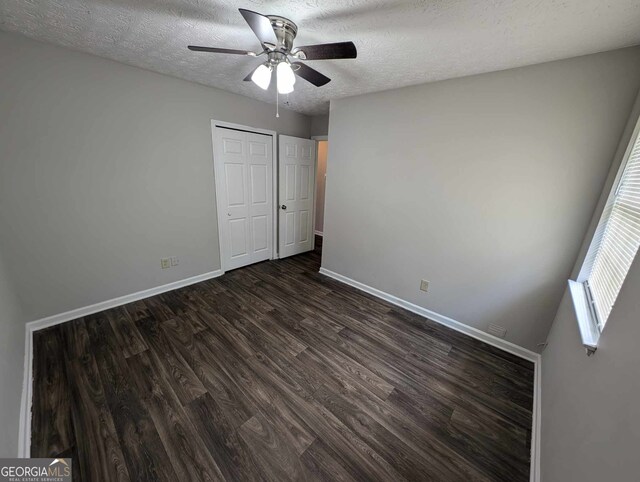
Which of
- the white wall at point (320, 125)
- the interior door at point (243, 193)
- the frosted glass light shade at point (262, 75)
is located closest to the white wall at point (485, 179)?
the white wall at point (320, 125)

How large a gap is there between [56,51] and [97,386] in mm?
2546

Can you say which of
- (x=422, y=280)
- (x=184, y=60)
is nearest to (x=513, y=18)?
(x=422, y=280)

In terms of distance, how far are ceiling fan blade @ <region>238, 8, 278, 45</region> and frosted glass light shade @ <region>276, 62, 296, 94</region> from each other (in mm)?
127

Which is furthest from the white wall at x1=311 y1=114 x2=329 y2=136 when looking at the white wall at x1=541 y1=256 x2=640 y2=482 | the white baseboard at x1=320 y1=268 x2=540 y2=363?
the white wall at x1=541 y1=256 x2=640 y2=482

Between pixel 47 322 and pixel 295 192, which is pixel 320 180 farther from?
pixel 47 322

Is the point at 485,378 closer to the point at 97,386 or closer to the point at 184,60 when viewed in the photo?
the point at 97,386

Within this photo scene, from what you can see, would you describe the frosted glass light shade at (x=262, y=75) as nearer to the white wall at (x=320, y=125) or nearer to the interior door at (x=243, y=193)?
the interior door at (x=243, y=193)

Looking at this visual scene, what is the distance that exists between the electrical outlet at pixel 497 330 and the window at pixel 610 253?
0.71 m

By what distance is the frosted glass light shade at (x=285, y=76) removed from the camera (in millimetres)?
1454

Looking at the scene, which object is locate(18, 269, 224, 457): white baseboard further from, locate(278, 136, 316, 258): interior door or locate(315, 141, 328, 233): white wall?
locate(315, 141, 328, 233): white wall

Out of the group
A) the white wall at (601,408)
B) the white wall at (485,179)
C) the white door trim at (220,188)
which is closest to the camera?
the white wall at (601,408)

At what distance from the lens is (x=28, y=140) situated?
187cm

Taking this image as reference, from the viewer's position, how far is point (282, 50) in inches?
56.2

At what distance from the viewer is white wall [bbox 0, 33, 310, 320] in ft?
6.08
